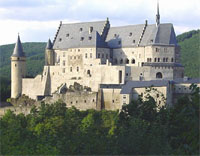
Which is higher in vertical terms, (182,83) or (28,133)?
(182,83)

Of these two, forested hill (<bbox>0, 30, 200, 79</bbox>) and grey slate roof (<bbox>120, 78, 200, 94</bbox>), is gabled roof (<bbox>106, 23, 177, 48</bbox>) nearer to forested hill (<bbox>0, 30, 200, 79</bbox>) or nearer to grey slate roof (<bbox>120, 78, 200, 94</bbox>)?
grey slate roof (<bbox>120, 78, 200, 94</bbox>)

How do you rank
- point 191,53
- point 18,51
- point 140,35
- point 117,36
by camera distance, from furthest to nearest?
point 191,53, point 18,51, point 117,36, point 140,35

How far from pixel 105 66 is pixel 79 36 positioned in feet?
25.9

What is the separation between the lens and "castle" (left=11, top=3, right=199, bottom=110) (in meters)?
50.1

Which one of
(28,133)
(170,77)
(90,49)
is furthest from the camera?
(90,49)

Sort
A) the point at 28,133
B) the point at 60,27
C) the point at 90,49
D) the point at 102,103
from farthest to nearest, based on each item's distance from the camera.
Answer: the point at 60,27 → the point at 90,49 → the point at 102,103 → the point at 28,133

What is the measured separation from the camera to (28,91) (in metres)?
62.2

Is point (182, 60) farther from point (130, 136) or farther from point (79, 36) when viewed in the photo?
point (130, 136)

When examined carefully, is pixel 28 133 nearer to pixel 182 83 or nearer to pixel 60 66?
pixel 182 83

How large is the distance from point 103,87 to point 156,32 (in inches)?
407

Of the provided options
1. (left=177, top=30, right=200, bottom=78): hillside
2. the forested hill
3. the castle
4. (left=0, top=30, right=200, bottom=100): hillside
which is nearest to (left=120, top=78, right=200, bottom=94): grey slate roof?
the castle

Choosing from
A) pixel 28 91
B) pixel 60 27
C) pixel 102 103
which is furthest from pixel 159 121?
pixel 60 27

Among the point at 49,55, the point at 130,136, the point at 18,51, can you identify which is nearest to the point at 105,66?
the point at 49,55

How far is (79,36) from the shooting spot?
62.2 m
